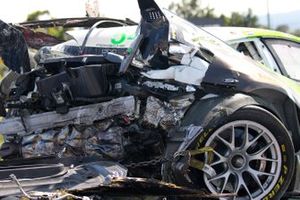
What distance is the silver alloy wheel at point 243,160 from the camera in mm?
5559

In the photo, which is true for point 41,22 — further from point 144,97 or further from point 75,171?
point 75,171

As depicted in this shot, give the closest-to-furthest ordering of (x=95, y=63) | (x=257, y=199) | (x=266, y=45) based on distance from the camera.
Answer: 1. (x=257, y=199)
2. (x=95, y=63)
3. (x=266, y=45)

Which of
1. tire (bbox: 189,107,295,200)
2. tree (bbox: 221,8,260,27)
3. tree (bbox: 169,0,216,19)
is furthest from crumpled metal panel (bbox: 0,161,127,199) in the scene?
tree (bbox: 169,0,216,19)

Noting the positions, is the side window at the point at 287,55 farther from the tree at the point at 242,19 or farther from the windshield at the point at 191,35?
the tree at the point at 242,19

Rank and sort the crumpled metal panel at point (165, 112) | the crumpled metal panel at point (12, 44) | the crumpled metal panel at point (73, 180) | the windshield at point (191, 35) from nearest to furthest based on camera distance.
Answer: the crumpled metal panel at point (73, 180), the crumpled metal panel at point (165, 112), the windshield at point (191, 35), the crumpled metal panel at point (12, 44)

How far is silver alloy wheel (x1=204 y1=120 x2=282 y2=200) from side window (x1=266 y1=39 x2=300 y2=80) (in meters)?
1.92

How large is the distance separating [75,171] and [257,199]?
1.75 metres

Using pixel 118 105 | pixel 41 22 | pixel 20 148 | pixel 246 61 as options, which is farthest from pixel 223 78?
pixel 41 22

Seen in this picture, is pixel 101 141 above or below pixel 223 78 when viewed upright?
below

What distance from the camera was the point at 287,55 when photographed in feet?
25.0

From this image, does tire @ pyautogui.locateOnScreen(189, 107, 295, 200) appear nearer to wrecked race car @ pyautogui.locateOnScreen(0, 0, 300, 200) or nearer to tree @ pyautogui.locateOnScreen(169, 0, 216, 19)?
wrecked race car @ pyautogui.locateOnScreen(0, 0, 300, 200)

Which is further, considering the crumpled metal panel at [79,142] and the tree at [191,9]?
the tree at [191,9]

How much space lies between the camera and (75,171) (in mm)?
4781

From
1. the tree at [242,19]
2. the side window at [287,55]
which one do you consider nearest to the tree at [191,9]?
the tree at [242,19]
